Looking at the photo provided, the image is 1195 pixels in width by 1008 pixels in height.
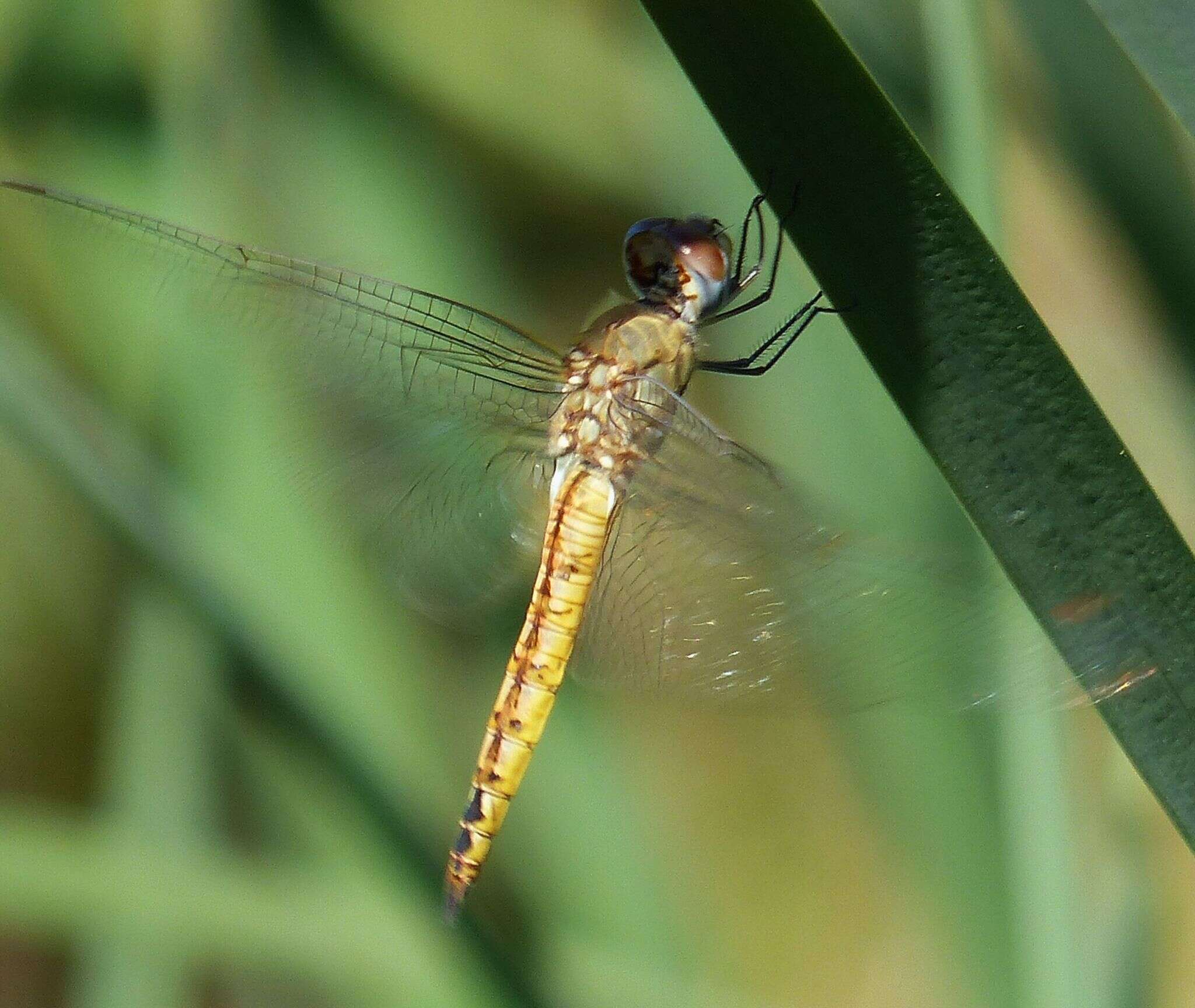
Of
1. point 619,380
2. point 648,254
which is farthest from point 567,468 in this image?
point 648,254

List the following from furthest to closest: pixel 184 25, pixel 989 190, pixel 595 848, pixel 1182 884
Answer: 1. pixel 1182 884
2. pixel 184 25
3. pixel 595 848
4. pixel 989 190

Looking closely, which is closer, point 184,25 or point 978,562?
point 978,562

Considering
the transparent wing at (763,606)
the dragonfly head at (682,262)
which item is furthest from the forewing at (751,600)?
the dragonfly head at (682,262)

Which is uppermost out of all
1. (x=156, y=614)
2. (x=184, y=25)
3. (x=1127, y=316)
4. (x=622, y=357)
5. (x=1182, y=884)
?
(x=184, y=25)

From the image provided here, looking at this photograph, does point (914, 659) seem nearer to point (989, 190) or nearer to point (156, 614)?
point (989, 190)

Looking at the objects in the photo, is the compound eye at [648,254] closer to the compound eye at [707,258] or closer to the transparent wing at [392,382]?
the compound eye at [707,258]

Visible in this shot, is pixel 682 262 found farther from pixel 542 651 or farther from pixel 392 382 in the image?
pixel 542 651

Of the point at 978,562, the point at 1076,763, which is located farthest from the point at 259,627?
the point at 1076,763

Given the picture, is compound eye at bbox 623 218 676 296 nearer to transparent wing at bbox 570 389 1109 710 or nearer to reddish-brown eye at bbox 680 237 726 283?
reddish-brown eye at bbox 680 237 726 283
